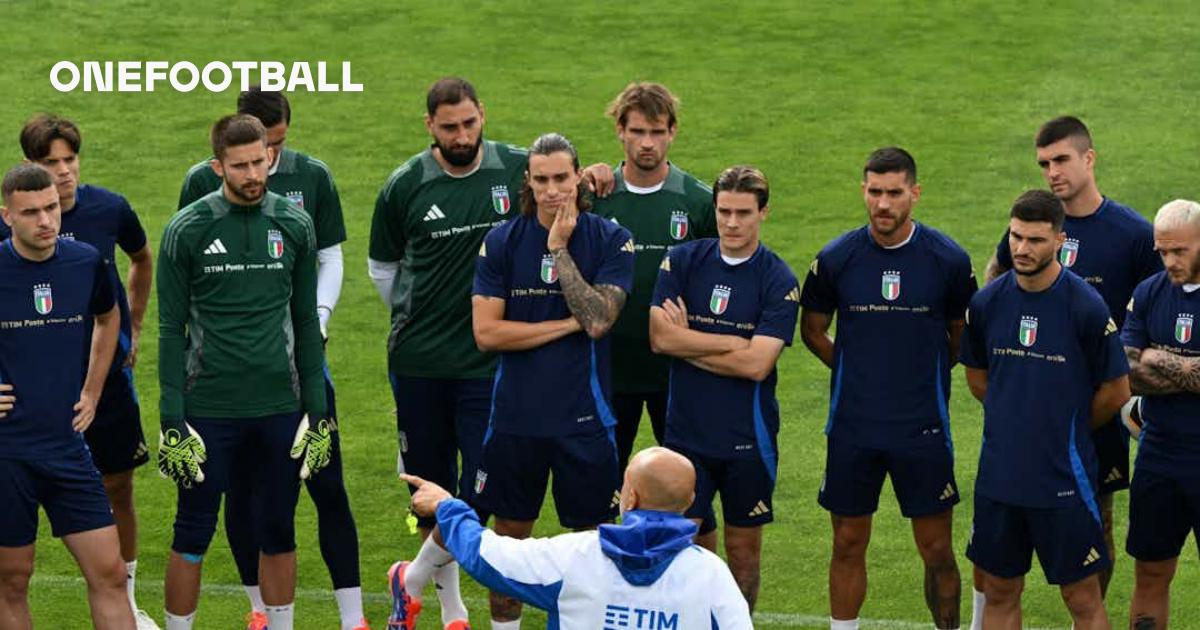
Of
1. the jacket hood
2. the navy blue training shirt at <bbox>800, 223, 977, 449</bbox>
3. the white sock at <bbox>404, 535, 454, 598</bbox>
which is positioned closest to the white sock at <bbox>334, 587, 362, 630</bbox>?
the white sock at <bbox>404, 535, 454, 598</bbox>

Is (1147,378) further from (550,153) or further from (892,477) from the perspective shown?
(550,153)

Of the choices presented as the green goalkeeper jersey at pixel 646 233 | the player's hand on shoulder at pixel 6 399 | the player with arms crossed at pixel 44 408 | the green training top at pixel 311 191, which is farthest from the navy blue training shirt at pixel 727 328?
the player's hand on shoulder at pixel 6 399

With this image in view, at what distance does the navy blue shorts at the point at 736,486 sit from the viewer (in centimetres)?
914

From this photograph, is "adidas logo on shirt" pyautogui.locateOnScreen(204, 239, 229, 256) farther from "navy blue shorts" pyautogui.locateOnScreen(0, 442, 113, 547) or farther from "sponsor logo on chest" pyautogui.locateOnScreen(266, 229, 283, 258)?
"navy blue shorts" pyautogui.locateOnScreen(0, 442, 113, 547)

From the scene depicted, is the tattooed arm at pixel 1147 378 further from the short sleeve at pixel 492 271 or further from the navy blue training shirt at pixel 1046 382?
the short sleeve at pixel 492 271

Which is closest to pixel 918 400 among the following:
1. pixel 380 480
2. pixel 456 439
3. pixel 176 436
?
pixel 456 439

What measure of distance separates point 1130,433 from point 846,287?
1.38m

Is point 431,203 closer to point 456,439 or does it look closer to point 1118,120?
point 456,439

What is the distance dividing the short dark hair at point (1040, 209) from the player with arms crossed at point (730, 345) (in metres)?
1.14

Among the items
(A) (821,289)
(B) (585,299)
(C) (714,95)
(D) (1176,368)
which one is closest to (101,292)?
(B) (585,299)

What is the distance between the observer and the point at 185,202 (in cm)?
987

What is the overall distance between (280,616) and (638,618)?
318 centimetres

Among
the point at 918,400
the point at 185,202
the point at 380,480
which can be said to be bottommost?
the point at 380,480

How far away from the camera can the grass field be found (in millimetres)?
16312
